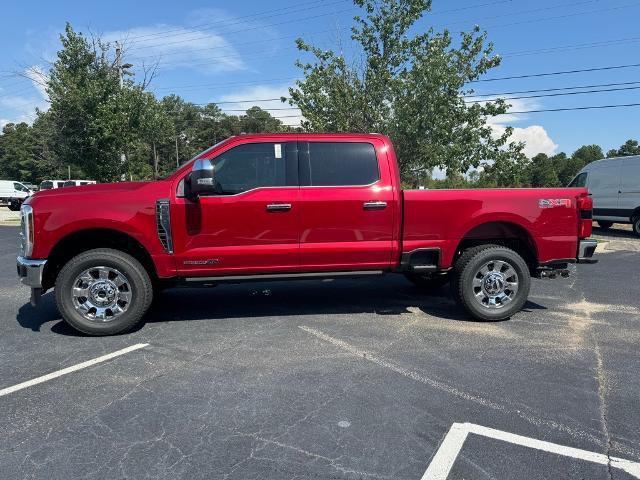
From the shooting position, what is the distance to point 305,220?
17.0ft

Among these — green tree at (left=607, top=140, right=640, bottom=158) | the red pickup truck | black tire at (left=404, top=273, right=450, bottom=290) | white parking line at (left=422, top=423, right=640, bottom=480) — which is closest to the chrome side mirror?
the red pickup truck

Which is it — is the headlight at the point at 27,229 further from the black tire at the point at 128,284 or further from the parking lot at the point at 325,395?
the parking lot at the point at 325,395

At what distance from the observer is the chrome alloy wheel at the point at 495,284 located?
5508 millimetres

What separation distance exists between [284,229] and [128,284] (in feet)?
Result: 5.51

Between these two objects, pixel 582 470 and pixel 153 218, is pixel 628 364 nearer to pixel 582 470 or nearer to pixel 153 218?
pixel 582 470

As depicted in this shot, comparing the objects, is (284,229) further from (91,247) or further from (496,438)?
(496,438)

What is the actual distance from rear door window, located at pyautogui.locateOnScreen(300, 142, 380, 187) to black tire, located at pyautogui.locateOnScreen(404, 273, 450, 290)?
2.16 m

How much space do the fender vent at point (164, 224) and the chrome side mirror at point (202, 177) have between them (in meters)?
0.39

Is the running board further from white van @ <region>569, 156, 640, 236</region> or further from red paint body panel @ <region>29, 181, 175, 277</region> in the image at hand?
white van @ <region>569, 156, 640, 236</region>

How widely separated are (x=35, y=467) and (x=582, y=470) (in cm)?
300

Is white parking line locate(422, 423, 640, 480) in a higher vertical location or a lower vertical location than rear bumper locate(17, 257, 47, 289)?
lower

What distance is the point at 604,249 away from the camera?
12.1 metres

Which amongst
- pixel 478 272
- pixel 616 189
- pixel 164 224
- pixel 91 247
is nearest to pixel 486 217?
pixel 478 272

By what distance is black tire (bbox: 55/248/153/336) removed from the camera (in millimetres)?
4891
